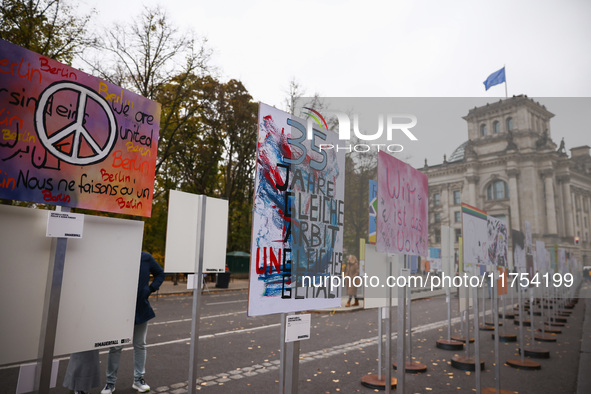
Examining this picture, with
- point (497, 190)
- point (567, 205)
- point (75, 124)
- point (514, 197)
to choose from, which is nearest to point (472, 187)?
point (497, 190)

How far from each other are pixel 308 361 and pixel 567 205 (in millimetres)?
68555

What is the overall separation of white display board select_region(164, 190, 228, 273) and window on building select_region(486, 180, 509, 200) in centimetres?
6802

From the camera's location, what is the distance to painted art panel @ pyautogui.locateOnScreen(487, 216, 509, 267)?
20.8ft

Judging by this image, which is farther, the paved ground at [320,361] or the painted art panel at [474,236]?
the paved ground at [320,361]

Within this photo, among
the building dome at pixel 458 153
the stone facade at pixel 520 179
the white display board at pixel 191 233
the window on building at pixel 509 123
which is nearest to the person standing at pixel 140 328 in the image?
the white display board at pixel 191 233

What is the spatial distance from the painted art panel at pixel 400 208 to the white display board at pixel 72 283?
2.32 m

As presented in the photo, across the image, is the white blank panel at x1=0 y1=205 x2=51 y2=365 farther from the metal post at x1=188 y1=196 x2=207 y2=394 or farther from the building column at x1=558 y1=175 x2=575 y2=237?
the building column at x1=558 y1=175 x2=575 y2=237

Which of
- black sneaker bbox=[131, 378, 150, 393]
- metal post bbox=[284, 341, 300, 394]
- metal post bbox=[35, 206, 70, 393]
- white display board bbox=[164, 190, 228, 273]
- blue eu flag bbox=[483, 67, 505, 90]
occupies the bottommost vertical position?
black sneaker bbox=[131, 378, 150, 393]

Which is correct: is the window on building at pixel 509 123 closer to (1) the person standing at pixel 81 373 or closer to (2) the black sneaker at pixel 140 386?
(2) the black sneaker at pixel 140 386

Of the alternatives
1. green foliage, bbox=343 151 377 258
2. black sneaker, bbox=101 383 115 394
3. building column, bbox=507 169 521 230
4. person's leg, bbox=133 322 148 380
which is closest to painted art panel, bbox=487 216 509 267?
person's leg, bbox=133 322 148 380

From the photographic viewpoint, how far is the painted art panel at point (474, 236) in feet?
17.5

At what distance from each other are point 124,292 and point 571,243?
7025cm

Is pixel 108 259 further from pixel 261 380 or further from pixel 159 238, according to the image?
pixel 159 238

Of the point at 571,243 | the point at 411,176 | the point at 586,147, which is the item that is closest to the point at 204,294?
the point at 411,176
